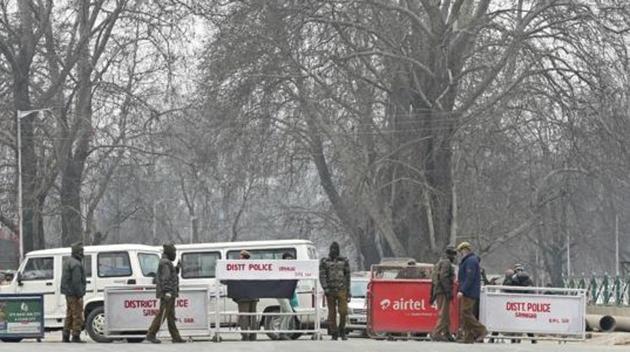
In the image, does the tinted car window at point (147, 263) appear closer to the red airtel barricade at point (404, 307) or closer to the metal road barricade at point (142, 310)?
the metal road barricade at point (142, 310)

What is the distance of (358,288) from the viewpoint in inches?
1257

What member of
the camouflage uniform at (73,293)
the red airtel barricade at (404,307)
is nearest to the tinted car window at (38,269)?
the camouflage uniform at (73,293)

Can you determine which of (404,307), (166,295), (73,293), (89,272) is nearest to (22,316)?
(73,293)

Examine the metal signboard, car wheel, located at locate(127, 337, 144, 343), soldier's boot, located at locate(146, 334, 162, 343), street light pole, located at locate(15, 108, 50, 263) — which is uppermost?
street light pole, located at locate(15, 108, 50, 263)

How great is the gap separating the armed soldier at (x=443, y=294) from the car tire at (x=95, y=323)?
6810 mm

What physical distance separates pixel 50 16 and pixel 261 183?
38.6ft

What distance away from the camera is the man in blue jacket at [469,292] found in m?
22.8

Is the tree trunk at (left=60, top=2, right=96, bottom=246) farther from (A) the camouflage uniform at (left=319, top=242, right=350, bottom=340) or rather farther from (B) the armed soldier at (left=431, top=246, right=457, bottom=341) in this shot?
(B) the armed soldier at (left=431, top=246, right=457, bottom=341)

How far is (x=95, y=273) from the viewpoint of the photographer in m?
27.0

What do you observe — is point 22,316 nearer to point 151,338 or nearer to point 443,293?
point 151,338

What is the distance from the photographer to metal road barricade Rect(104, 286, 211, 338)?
23312 millimetres

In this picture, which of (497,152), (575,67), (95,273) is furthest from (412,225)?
(95,273)

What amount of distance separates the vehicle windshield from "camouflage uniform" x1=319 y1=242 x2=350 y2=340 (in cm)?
778

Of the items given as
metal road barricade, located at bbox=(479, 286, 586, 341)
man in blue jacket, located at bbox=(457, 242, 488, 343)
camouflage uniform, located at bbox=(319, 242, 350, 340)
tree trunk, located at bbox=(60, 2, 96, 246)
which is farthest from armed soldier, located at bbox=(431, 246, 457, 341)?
tree trunk, located at bbox=(60, 2, 96, 246)
